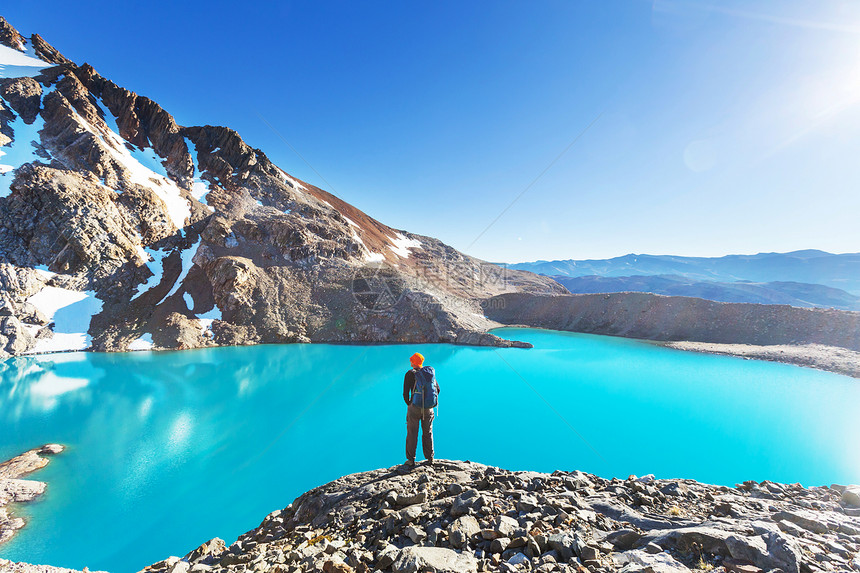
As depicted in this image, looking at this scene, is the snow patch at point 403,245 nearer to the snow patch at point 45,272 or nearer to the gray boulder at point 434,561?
the snow patch at point 45,272

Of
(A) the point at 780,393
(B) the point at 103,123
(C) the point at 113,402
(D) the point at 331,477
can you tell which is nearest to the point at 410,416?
(D) the point at 331,477

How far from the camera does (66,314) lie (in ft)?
84.7

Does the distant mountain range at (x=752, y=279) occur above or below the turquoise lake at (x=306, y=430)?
above

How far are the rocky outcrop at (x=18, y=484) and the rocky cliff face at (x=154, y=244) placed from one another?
57.0ft

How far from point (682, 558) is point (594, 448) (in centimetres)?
927

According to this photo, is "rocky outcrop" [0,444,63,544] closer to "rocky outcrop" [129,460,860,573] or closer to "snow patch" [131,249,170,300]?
"rocky outcrop" [129,460,860,573]

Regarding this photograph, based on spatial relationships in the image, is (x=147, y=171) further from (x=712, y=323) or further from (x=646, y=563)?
(x=712, y=323)

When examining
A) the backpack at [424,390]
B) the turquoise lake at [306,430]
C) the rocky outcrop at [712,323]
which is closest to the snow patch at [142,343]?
the turquoise lake at [306,430]

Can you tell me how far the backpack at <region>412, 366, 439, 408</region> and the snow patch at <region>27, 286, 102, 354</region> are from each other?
32885 millimetres

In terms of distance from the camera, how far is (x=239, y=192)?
45219 mm

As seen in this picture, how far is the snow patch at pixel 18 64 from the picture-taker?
41750mm

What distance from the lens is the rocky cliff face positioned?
26578 mm

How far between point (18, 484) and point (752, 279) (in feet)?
608

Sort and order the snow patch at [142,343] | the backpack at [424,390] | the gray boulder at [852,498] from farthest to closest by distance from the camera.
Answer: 1. the snow patch at [142,343]
2. the backpack at [424,390]
3. the gray boulder at [852,498]
